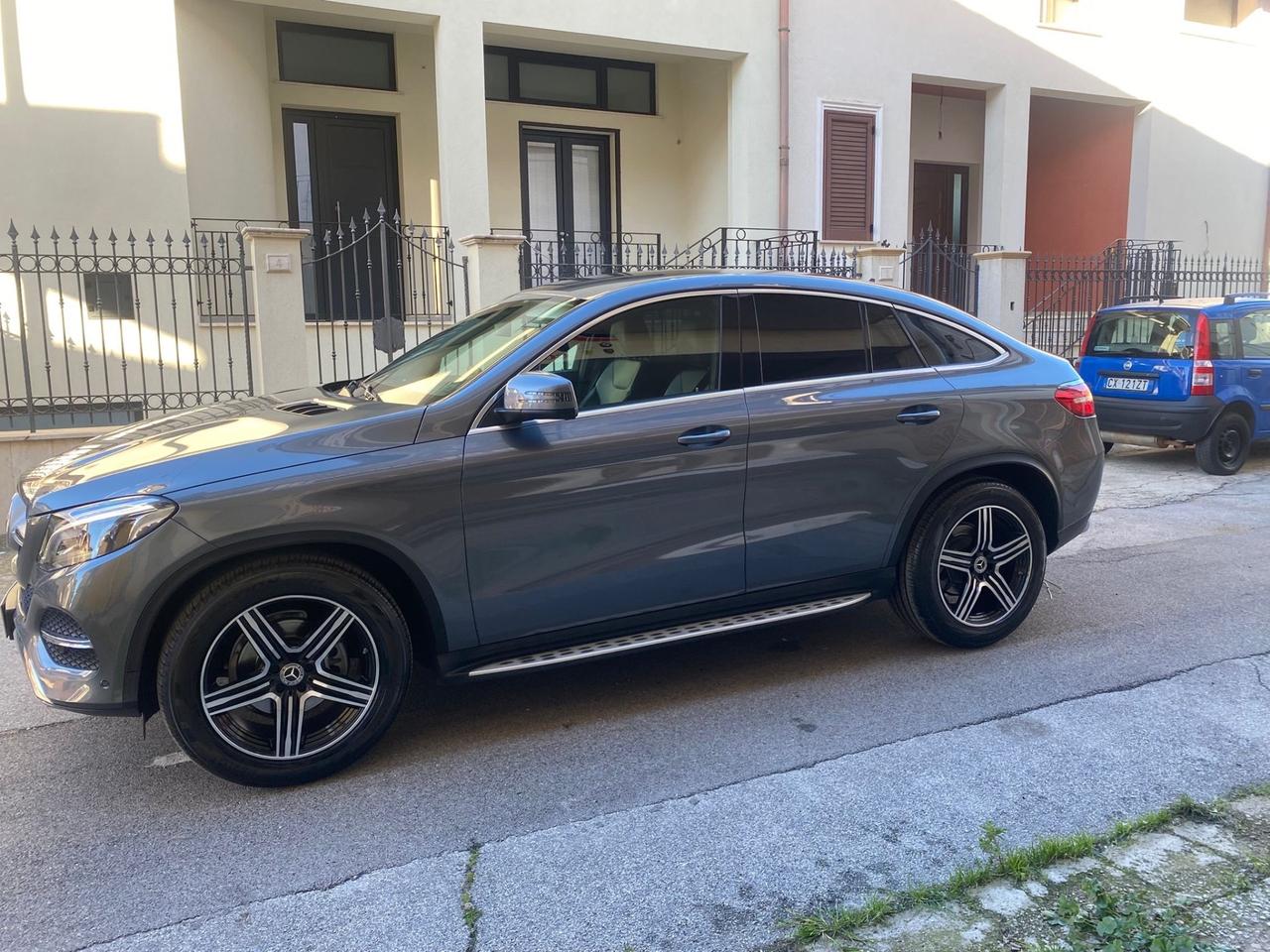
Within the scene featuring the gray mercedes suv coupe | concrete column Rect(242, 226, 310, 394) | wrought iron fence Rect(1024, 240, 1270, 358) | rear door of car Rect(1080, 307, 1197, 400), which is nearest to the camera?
the gray mercedes suv coupe

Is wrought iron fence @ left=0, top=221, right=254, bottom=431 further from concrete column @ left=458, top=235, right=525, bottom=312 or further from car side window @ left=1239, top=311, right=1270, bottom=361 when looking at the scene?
car side window @ left=1239, top=311, right=1270, bottom=361

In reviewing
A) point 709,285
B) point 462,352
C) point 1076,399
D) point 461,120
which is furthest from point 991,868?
point 461,120

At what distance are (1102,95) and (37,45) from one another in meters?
14.5

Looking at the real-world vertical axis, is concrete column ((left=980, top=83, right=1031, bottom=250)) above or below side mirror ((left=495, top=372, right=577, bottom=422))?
above

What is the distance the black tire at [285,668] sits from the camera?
10.9 ft

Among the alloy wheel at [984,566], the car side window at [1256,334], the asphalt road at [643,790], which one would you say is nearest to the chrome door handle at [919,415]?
the alloy wheel at [984,566]

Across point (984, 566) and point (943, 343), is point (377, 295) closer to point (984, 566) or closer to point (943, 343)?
point (943, 343)

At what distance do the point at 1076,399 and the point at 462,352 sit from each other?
2.98 meters

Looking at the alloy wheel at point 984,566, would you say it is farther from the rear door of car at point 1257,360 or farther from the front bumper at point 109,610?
the rear door of car at point 1257,360

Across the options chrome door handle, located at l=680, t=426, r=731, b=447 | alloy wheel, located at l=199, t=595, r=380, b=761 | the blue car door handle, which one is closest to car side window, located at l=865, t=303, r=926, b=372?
the blue car door handle

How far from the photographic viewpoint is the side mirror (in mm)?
3566

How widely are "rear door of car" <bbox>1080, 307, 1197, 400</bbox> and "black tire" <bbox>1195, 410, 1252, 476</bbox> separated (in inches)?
22.1

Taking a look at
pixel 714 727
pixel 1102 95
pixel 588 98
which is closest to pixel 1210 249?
pixel 1102 95

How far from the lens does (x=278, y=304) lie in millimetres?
8641
